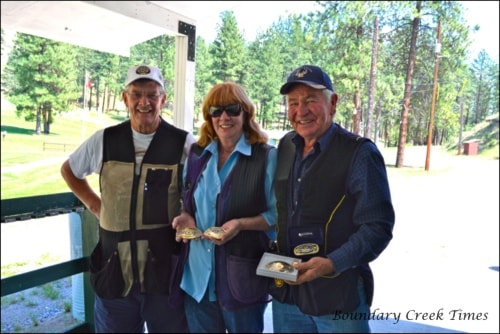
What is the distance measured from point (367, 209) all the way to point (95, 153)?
1261 millimetres

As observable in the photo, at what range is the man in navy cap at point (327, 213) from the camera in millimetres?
1230

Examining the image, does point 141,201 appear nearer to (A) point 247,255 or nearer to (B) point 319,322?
(A) point 247,255

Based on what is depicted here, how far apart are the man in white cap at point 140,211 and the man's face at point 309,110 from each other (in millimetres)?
613

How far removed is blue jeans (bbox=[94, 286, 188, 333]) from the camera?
1688mm

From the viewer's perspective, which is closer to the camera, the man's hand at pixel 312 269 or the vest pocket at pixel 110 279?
the man's hand at pixel 312 269

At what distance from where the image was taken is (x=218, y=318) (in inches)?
61.5

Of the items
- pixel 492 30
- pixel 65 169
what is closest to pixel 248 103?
pixel 65 169

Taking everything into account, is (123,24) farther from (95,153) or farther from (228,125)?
(228,125)

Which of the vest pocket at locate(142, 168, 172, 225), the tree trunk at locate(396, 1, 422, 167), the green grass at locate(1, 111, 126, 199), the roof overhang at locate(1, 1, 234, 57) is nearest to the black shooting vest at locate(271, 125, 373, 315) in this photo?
the vest pocket at locate(142, 168, 172, 225)

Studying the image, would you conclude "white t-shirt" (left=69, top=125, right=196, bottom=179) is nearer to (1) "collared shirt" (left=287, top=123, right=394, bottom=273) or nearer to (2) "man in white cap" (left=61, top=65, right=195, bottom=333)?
(2) "man in white cap" (left=61, top=65, right=195, bottom=333)

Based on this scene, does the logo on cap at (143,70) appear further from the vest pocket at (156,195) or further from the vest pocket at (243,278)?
the vest pocket at (243,278)

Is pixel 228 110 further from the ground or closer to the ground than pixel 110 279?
further from the ground

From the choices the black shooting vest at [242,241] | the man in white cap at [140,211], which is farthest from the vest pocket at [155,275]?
the black shooting vest at [242,241]

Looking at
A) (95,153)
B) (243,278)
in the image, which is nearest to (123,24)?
(95,153)
